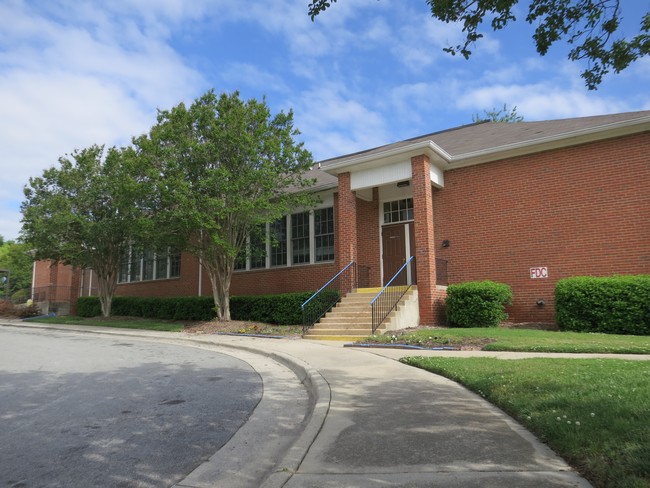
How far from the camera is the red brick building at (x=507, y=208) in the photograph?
1241 centimetres

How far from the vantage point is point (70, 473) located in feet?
11.6

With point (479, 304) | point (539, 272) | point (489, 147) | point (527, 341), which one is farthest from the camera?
point (489, 147)

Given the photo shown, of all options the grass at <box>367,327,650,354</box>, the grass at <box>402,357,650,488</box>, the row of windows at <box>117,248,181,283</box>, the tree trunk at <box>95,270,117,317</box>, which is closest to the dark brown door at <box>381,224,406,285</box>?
the grass at <box>367,327,650,354</box>

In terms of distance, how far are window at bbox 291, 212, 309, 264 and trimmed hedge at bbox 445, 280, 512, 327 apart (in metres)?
7.23

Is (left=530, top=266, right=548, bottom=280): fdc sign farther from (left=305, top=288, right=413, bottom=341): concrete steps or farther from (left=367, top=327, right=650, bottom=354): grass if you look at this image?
(left=305, top=288, right=413, bottom=341): concrete steps

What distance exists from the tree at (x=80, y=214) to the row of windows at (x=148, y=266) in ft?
6.51

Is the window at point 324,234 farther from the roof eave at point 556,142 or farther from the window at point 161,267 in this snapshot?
the window at point 161,267

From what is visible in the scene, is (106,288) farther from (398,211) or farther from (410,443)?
(410,443)

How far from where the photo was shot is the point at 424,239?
45.1ft

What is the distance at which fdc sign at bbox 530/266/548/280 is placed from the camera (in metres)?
13.3

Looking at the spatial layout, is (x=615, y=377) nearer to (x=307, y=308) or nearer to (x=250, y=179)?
(x=307, y=308)

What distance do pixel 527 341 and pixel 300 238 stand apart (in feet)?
36.3

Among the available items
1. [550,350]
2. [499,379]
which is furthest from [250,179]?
[499,379]

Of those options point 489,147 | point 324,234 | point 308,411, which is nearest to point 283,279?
point 324,234
